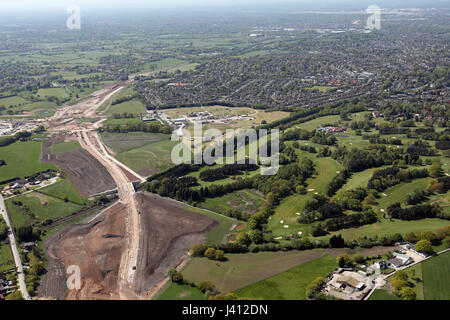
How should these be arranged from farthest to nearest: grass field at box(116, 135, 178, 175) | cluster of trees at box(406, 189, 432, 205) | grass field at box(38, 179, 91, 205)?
grass field at box(116, 135, 178, 175)
grass field at box(38, 179, 91, 205)
cluster of trees at box(406, 189, 432, 205)

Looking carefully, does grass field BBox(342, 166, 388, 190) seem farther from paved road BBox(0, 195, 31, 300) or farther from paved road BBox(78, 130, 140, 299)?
paved road BBox(0, 195, 31, 300)

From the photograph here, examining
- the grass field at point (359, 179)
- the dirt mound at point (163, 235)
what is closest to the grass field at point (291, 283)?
the dirt mound at point (163, 235)

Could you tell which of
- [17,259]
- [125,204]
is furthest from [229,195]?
[17,259]

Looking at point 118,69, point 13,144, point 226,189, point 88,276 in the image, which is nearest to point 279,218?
point 226,189

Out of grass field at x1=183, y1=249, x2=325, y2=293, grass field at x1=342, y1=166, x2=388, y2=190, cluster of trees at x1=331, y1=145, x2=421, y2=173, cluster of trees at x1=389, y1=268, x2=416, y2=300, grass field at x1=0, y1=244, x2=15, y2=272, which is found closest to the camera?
cluster of trees at x1=389, y1=268, x2=416, y2=300

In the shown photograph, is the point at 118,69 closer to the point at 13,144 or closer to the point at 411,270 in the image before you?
the point at 13,144

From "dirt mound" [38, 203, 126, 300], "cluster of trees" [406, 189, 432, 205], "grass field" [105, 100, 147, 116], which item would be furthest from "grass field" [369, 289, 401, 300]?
"grass field" [105, 100, 147, 116]
